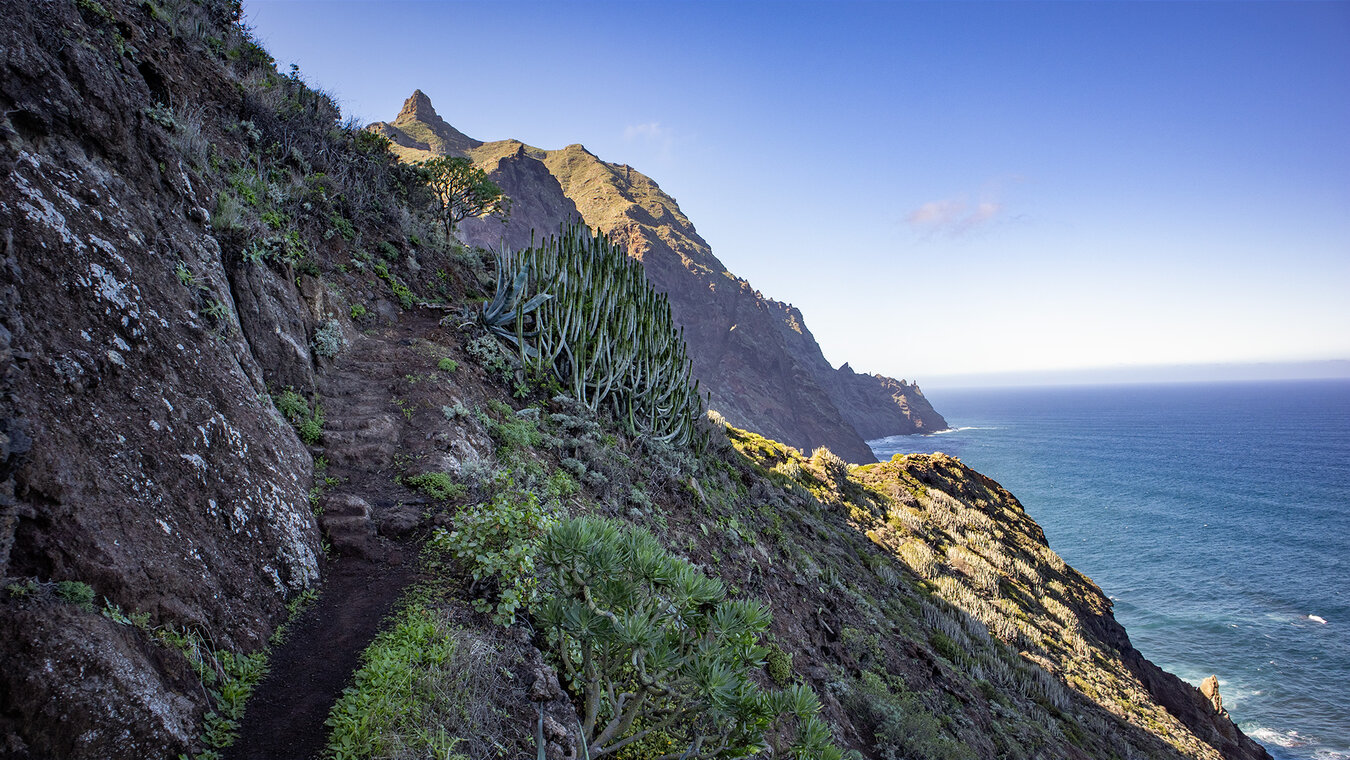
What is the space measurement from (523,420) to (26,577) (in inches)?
203

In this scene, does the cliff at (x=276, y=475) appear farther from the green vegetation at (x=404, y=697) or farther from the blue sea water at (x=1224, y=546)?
the blue sea water at (x=1224, y=546)

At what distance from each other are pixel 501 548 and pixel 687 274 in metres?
74.4

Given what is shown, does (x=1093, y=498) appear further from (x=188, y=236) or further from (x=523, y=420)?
(x=188, y=236)

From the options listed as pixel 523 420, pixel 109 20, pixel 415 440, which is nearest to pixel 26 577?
pixel 415 440

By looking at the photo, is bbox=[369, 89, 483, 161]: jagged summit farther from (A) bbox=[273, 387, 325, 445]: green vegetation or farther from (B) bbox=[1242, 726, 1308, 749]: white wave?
(B) bbox=[1242, 726, 1308, 749]: white wave

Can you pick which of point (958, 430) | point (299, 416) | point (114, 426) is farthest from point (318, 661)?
point (958, 430)

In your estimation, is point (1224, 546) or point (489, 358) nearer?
point (489, 358)

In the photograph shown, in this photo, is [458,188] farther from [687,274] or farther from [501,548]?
[687,274]

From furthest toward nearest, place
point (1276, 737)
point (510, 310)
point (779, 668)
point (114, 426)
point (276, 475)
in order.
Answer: point (1276, 737) → point (510, 310) → point (779, 668) → point (276, 475) → point (114, 426)

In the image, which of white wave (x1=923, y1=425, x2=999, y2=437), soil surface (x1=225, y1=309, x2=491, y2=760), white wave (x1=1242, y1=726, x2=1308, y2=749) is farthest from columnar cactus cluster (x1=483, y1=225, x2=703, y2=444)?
white wave (x1=923, y1=425, x2=999, y2=437)

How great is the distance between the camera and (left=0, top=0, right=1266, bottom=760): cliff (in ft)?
8.63

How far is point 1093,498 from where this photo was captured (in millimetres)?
54688

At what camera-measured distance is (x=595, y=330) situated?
31.5 feet

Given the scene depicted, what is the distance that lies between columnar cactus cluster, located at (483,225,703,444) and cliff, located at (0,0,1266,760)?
0.72 m
